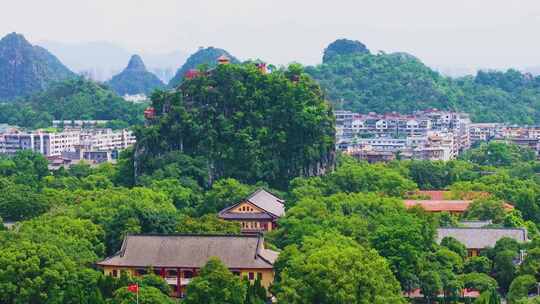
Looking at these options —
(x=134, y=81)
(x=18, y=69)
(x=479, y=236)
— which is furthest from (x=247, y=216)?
(x=134, y=81)

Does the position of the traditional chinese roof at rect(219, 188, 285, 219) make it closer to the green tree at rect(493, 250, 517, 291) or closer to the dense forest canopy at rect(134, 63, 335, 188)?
the dense forest canopy at rect(134, 63, 335, 188)

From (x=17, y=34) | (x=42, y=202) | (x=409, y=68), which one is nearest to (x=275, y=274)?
(x=42, y=202)

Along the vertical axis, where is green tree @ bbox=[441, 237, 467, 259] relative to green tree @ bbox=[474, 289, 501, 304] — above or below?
above

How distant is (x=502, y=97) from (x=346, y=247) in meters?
87.3

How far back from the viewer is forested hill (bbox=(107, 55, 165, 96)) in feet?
582

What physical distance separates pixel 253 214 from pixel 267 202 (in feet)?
8.08

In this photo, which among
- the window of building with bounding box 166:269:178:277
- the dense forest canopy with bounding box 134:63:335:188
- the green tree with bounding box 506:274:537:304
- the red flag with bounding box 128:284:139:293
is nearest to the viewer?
the red flag with bounding box 128:284:139:293

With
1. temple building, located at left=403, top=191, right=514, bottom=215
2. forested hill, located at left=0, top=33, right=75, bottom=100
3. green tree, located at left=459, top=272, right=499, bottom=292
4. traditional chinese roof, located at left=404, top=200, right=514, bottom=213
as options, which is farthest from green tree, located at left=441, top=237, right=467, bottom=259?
forested hill, located at left=0, top=33, right=75, bottom=100

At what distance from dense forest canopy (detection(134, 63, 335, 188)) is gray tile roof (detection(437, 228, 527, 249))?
17.3 metres

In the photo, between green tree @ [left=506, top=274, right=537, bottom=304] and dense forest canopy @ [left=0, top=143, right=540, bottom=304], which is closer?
dense forest canopy @ [left=0, top=143, right=540, bottom=304]

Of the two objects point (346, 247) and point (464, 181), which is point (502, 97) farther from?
point (346, 247)

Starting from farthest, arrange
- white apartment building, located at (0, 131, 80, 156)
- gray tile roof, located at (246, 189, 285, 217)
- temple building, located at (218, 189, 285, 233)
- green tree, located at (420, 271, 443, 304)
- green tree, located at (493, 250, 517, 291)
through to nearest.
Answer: white apartment building, located at (0, 131, 80, 156) < gray tile roof, located at (246, 189, 285, 217) < temple building, located at (218, 189, 285, 233) < green tree, located at (493, 250, 517, 291) < green tree, located at (420, 271, 443, 304)

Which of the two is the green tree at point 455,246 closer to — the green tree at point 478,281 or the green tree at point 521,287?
the green tree at point 478,281

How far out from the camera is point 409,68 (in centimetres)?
11681
